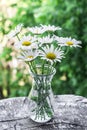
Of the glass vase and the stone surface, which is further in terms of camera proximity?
the stone surface

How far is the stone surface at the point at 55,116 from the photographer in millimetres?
1583

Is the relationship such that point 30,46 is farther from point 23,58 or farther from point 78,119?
point 78,119

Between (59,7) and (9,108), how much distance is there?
1.11 metres

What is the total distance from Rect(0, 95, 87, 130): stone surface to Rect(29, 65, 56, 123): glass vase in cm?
5

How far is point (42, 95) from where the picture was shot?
4.93ft

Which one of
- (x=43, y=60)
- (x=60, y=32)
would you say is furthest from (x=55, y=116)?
(x=60, y=32)

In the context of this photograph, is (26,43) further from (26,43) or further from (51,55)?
(51,55)

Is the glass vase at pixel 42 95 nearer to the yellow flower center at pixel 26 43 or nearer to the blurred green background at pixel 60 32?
the yellow flower center at pixel 26 43

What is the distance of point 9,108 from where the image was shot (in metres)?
1.72

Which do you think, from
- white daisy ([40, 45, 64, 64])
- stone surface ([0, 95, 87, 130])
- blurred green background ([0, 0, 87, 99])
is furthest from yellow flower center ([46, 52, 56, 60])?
blurred green background ([0, 0, 87, 99])

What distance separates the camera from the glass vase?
1.47 meters

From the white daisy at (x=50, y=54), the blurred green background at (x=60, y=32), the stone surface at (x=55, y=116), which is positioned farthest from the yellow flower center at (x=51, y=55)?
the blurred green background at (x=60, y=32)

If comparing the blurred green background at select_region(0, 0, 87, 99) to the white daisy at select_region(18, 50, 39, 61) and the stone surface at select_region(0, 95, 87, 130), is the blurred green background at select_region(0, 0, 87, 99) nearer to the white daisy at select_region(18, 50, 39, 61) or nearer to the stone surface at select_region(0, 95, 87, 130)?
the stone surface at select_region(0, 95, 87, 130)

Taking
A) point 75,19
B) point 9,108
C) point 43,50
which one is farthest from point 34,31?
point 75,19
